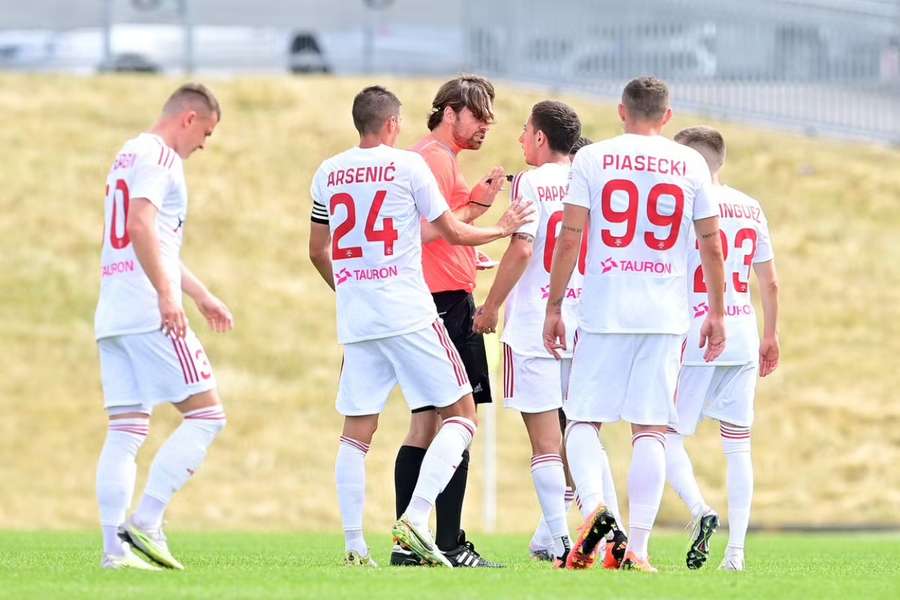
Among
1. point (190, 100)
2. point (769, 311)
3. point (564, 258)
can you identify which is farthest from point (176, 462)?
point (769, 311)

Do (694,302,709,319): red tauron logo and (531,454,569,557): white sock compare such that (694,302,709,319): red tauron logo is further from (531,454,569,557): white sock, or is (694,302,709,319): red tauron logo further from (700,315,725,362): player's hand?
(700,315,725,362): player's hand

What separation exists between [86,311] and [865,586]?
15677 millimetres

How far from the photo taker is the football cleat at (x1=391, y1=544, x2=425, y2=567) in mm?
8414

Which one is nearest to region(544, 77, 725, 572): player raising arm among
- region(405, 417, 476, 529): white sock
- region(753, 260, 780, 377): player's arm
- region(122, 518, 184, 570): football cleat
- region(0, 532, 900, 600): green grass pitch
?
region(0, 532, 900, 600): green grass pitch

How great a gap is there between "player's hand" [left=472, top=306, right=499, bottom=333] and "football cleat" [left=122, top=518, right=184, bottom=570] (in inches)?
77.0

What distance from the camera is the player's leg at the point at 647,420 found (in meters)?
7.87

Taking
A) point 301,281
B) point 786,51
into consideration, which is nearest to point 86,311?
point 301,281

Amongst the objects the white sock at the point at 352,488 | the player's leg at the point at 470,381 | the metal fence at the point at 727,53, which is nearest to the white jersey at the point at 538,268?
the player's leg at the point at 470,381

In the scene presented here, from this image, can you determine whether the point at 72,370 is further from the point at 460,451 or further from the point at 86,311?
the point at 460,451

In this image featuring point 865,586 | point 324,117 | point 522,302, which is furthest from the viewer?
point 324,117

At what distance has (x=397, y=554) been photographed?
8.48 metres

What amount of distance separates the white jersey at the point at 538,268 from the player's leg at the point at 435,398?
2.50ft

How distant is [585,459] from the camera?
8016 millimetres

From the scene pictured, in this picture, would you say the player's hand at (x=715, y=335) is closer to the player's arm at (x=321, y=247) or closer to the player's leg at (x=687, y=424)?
the player's leg at (x=687, y=424)
